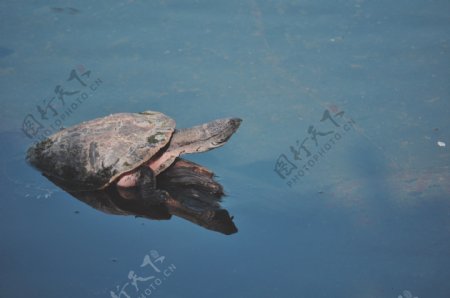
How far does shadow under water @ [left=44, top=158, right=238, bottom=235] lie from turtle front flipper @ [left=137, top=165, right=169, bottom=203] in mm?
21

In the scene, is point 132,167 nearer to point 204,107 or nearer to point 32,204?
point 32,204

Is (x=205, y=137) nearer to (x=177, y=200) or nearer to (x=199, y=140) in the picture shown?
(x=199, y=140)

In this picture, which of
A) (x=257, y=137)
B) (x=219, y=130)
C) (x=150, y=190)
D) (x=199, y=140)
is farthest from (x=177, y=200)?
(x=257, y=137)

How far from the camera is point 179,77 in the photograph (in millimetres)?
7375

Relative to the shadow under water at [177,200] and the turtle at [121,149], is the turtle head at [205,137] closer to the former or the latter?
the turtle at [121,149]

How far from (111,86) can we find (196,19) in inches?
75.2

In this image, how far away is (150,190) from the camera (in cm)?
545

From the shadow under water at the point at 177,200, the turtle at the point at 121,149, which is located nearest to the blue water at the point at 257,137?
the shadow under water at the point at 177,200

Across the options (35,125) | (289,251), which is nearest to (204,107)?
(35,125)

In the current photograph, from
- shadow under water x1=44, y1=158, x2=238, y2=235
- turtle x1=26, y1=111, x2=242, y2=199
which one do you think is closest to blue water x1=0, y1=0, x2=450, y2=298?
shadow under water x1=44, y1=158, x2=238, y2=235

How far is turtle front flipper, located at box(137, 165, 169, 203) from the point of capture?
5.43 meters

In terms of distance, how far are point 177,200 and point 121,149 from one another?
0.73 meters

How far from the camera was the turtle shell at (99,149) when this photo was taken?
5.52 m

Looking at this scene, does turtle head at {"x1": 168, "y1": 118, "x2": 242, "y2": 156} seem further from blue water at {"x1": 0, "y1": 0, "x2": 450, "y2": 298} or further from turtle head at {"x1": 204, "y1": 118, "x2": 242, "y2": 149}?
blue water at {"x1": 0, "y1": 0, "x2": 450, "y2": 298}
